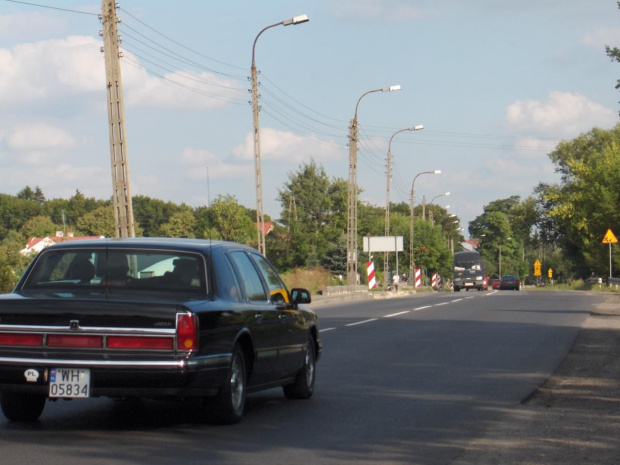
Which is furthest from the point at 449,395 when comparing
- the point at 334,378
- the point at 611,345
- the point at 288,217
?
the point at 288,217

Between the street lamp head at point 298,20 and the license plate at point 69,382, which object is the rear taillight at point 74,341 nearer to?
the license plate at point 69,382

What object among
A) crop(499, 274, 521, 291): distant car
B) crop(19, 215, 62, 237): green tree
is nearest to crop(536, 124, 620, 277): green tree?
crop(499, 274, 521, 291): distant car

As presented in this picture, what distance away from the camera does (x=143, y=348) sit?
7.38 metres

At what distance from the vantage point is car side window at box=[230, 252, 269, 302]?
8922mm

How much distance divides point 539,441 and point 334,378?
15.1 feet

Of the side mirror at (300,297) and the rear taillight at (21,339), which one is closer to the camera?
the rear taillight at (21,339)

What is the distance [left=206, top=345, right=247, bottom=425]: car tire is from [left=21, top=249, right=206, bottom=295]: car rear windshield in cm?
67

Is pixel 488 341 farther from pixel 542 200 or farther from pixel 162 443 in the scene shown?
pixel 542 200

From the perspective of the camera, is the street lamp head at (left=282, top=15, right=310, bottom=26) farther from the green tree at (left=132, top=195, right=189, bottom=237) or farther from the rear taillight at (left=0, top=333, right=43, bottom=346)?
the green tree at (left=132, top=195, right=189, bottom=237)

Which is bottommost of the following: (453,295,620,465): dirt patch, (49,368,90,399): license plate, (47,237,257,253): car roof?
(453,295,620,465): dirt patch

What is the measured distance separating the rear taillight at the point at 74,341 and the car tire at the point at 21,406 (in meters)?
0.93

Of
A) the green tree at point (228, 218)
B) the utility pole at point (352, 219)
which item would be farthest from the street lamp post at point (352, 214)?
the green tree at point (228, 218)

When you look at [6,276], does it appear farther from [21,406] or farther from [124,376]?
[124,376]

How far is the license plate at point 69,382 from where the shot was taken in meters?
7.32
